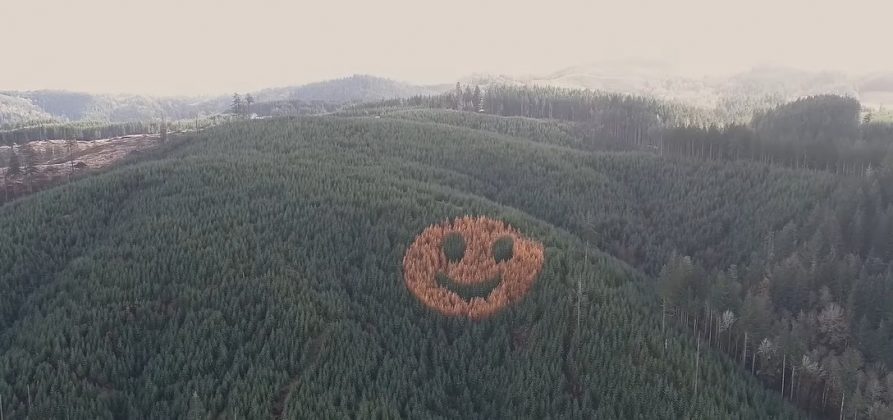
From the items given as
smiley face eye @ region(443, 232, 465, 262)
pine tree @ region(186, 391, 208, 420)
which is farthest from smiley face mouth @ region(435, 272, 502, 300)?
pine tree @ region(186, 391, 208, 420)

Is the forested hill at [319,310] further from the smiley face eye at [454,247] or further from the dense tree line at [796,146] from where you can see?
the dense tree line at [796,146]

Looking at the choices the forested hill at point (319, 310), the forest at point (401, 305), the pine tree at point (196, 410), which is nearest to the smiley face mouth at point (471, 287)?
the forest at point (401, 305)

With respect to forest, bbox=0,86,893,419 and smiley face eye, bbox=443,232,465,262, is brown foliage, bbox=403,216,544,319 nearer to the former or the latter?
smiley face eye, bbox=443,232,465,262

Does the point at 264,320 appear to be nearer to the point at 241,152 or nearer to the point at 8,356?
the point at 8,356

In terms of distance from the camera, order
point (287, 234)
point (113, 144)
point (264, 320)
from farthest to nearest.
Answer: point (113, 144) → point (287, 234) → point (264, 320)

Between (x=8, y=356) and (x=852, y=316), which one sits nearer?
(x=8, y=356)

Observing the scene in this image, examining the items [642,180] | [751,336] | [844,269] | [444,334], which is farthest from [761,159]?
[444,334]
